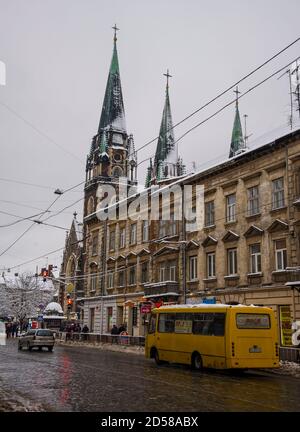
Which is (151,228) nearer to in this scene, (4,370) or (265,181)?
(265,181)

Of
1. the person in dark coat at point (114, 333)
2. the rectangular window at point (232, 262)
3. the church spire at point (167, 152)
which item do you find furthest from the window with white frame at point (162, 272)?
the church spire at point (167, 152)

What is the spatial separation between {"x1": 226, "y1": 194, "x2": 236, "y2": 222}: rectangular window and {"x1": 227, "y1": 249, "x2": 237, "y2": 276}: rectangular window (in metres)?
2.05

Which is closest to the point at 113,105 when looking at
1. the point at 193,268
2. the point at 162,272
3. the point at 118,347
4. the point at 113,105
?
the point at 113,105

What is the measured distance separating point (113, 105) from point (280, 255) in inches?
2030

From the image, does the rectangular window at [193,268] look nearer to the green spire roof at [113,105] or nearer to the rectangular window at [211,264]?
the rectangular window at [211,264]

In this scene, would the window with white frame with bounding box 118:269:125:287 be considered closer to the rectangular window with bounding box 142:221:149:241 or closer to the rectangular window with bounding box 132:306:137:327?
the rectangular window with bounding box 132:306:137:327

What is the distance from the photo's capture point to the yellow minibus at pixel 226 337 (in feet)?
63.7

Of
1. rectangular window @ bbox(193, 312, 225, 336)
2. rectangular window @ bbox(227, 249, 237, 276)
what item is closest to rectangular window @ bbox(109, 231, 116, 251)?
rectangular window @ bbox(227, 249, 237, 276)

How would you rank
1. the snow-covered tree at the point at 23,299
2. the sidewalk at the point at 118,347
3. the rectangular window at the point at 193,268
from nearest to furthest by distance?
the sidewalk at the point at 118,347 < the rectangular window at the point at 193,268 < the snow-covered tree at the point at 23,299

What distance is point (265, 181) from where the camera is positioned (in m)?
30.4

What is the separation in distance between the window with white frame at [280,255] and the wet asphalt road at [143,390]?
30.8ft

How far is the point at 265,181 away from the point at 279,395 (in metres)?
18.4

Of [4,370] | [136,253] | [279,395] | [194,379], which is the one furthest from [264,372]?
[136,253]

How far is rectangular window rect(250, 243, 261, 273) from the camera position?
30.4 metres
